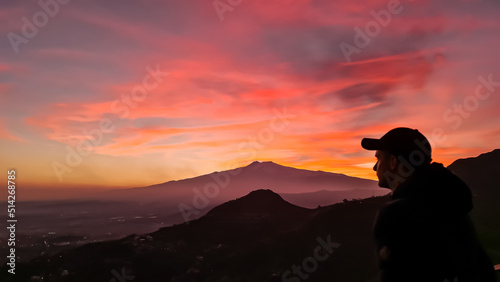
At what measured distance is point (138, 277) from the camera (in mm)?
93250

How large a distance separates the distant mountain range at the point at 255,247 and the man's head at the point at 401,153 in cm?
6100

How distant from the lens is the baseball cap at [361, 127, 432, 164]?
3752 millimetres

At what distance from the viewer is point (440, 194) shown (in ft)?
11.4

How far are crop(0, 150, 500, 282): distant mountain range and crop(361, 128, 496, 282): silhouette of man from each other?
200 ft

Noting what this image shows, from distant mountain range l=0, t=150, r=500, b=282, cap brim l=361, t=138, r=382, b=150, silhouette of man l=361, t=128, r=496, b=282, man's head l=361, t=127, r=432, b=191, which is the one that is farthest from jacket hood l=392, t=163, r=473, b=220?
distant mountain range l=0, t=150, r=500, b=282

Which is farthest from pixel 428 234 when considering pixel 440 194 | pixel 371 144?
pixel 371 144

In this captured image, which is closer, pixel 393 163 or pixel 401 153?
pixel 401 153

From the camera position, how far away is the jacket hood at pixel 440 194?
136 inches

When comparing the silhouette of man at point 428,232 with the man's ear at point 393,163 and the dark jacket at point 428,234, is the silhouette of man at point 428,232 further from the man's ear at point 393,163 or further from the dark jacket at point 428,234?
the man's ear at point 393,163

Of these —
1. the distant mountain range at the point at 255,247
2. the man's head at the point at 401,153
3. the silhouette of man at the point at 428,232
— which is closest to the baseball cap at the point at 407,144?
the man's head at the point at 401,153

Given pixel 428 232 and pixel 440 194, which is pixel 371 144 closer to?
pixel 440 194

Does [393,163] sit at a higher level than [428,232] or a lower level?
higher

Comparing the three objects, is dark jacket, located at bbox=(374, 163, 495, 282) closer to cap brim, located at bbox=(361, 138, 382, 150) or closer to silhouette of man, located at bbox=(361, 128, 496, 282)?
silhouette of man, located at bbox=(361, 128, 496, 282)

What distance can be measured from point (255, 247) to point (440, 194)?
9080cm
